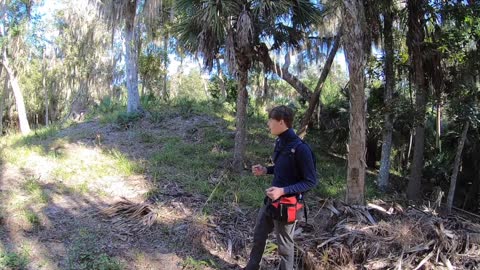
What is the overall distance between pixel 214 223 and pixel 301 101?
10083 millimetres

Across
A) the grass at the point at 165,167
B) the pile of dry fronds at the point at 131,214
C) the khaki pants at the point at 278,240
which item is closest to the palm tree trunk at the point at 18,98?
the grass at the point at 165,167

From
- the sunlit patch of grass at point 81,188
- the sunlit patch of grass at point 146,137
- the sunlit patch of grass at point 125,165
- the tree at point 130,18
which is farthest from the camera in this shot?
the tree at point 130,18

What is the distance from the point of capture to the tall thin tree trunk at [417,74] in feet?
33.9

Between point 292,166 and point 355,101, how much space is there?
2.90m

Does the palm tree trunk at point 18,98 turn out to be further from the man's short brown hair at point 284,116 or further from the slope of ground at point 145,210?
the man's short brown hair at point 284,116

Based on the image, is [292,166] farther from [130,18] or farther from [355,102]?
[130,18]

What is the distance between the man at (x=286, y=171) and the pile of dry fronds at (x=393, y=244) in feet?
2.87

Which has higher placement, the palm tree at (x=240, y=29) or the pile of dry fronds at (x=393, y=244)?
the palm tree at (x=240, y=29)

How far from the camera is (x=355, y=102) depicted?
6379mm

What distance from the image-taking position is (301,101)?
51.4 ft

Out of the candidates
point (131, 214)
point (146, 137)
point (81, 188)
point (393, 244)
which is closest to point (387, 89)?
point (146, 137)

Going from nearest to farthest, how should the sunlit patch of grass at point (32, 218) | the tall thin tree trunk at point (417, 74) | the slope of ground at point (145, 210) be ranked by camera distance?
the slope of ground at point (145, 210)
the sunlit patch of grass at point (32, 218)
the tall thin tree trunk at point (417, 74)

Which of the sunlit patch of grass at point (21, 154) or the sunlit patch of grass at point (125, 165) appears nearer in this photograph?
the sunlit patch of grass at point (125, 165)

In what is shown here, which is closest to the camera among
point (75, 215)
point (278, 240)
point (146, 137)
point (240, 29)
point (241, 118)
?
point (278, 240)
